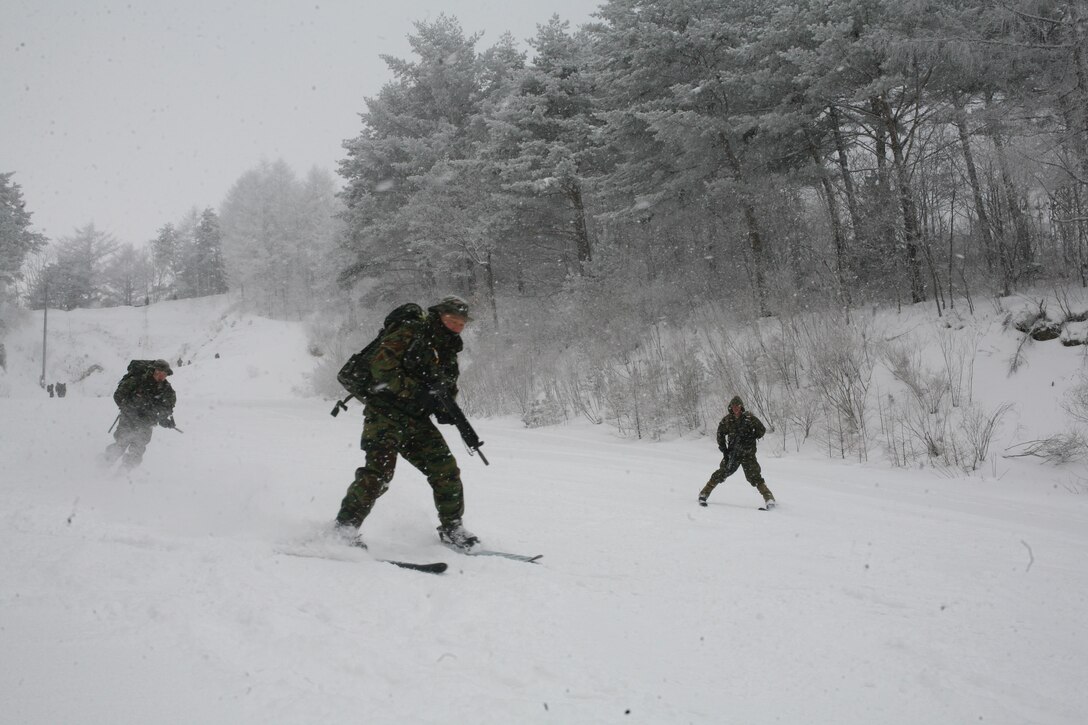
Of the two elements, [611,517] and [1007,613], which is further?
[611,517]

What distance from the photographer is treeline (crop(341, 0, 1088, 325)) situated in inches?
510

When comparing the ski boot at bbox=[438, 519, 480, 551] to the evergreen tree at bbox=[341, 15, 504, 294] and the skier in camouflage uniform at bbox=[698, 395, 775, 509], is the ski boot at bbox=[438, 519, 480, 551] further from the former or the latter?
the evergreen tree at bbox=[341, 15, 504, 294]

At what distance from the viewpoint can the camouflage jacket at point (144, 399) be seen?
8.01 m

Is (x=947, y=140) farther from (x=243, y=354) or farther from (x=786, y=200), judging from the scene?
(x=243, y=354)

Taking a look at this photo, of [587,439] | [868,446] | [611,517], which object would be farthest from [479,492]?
[868,446]

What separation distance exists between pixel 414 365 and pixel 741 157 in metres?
16.9

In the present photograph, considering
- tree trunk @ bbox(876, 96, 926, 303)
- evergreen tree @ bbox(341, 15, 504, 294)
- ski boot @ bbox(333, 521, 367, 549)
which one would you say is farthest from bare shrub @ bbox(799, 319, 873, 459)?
evergreen tree @ bbox(341, 15, 504, 294)

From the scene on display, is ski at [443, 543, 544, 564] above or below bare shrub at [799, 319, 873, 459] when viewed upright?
below

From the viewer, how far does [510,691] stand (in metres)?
2.25

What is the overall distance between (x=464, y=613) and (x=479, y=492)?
3.90m

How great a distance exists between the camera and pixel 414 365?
4262mm

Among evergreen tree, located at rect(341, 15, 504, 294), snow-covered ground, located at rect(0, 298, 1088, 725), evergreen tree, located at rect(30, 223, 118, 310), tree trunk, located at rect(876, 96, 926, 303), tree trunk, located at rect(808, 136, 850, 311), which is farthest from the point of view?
evergreen tree, located at rect(30, 223, 118, 310)

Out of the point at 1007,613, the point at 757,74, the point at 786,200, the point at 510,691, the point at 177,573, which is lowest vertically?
the point at 1007,613

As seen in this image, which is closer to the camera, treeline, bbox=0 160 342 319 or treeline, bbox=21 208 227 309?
treeline, bbox=0 160 342 319
